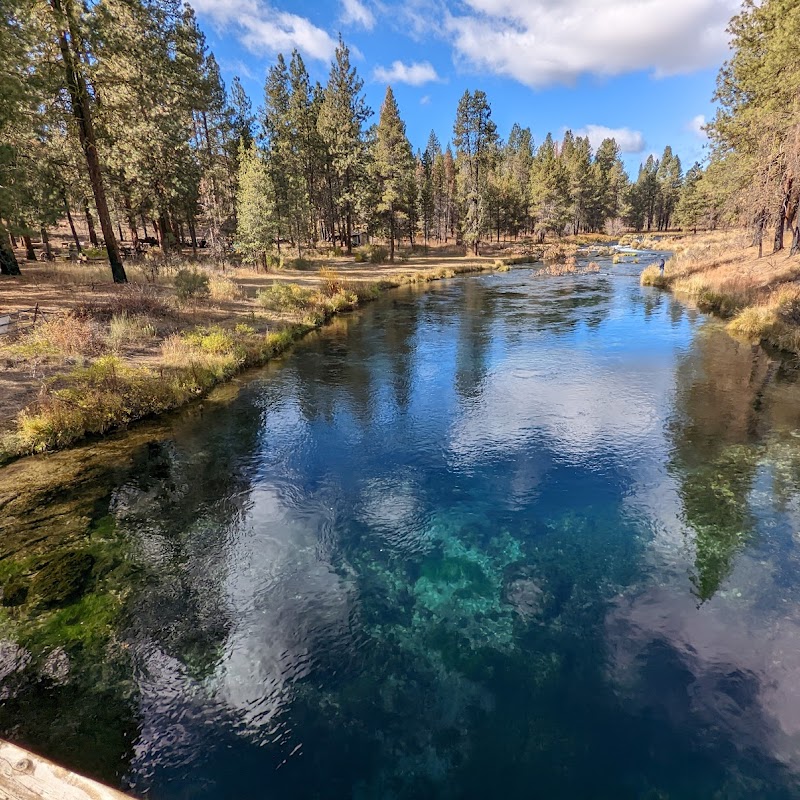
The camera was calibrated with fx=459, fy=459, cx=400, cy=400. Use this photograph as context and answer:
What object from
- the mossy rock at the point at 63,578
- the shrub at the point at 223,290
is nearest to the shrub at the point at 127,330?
the shrub at the point at 223,290

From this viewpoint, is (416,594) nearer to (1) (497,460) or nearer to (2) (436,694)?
(2) (436,694)

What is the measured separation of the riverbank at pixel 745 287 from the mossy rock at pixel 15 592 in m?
27.2

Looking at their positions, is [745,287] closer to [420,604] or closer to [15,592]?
[420,604]

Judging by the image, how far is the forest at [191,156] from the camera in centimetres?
2053

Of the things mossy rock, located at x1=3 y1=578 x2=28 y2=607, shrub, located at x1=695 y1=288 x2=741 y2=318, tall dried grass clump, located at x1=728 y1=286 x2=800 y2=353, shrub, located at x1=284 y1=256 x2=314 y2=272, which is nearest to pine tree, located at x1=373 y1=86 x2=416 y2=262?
shrub, located at x1=284 y1=256 x2=314 y2=272

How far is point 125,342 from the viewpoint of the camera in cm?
1834

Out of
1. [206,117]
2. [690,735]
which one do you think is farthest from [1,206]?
[206,117]

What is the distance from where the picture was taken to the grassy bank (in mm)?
13242

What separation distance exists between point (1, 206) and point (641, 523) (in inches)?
893

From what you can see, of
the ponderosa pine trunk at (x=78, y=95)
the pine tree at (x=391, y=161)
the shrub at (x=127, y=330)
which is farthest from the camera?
the pine tree at (x=391, y=161)

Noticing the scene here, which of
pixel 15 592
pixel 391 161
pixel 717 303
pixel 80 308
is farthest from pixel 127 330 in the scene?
pixel 391 161

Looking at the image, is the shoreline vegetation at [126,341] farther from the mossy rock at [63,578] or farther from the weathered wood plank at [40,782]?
the weathered wood plank at [40,782]

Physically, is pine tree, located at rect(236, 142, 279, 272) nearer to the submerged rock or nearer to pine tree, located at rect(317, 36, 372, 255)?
pine tree, located at rect(317, 36, 372, 255)

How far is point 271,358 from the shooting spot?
22.4 meters
